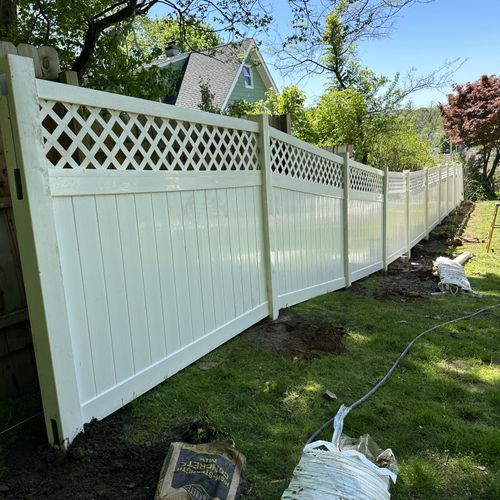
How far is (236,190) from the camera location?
367cm

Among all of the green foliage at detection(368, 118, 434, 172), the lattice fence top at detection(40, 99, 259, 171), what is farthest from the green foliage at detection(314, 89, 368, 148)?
the lattice fence top at detection(40, 99, 259, 171)

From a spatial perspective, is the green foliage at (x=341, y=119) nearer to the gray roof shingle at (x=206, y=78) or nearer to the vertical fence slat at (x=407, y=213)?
the vertical fence slat at (x=407, y=213)

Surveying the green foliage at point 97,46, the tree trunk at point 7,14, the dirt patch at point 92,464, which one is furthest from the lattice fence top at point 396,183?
the tree trunk at point 7,14

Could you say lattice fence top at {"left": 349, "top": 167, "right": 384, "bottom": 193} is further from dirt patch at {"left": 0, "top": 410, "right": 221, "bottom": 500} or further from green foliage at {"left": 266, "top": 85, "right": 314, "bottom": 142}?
green foliage at {"left": 266, "top": 85, "right": 314, "bottom": 142}

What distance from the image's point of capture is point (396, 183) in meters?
7.82

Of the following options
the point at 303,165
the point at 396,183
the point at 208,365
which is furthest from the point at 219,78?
the point at 208,365

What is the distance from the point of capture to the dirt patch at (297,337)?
11.7 ft

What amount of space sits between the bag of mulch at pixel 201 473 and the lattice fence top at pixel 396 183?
252 inches

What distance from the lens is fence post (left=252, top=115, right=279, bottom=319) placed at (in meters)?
4.02

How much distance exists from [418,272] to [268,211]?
13.2 ft

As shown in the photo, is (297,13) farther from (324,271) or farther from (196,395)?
(196,395)

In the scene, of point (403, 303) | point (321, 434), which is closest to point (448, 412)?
point (321, 434)

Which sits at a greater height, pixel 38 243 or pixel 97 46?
pixel 97 46

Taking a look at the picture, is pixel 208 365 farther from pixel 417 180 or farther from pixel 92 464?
pixel 417 180
